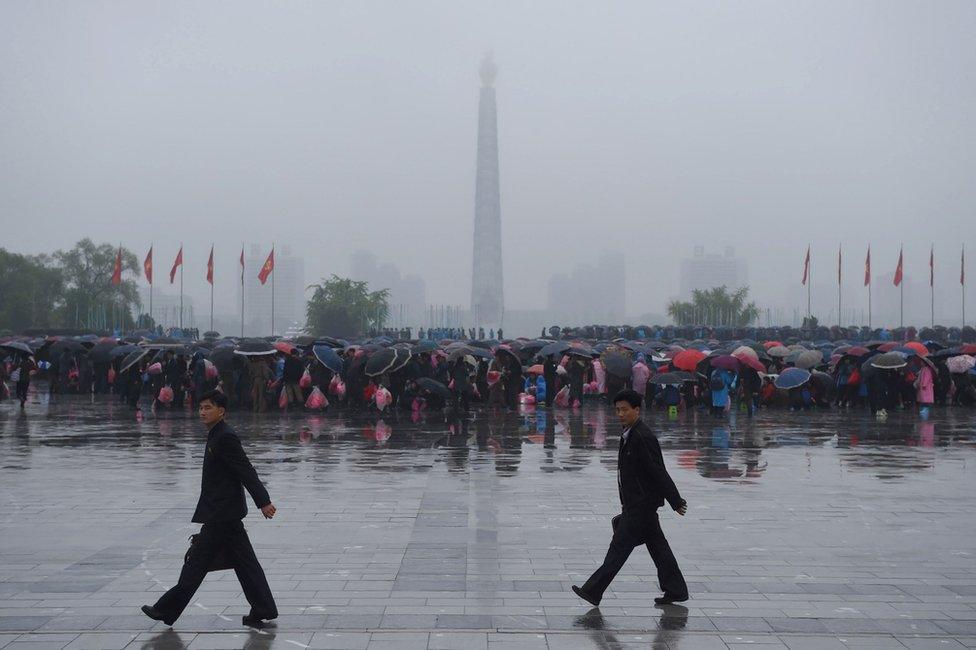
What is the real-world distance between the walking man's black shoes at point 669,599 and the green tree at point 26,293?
3084 inches

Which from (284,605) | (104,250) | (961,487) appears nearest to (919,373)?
(961,487)

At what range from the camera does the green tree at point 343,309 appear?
319ft

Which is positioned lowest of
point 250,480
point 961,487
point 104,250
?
point 961,487

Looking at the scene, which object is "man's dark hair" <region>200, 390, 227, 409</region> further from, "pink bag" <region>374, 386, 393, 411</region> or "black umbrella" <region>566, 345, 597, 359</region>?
"black umbrella" <region>566, 345, 597, 359</region>

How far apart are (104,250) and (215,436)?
89.9m

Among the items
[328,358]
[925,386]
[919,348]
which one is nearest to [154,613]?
[328,358]

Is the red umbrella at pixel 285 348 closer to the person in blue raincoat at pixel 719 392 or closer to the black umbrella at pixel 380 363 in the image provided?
the black umbrella at pixel 380 363

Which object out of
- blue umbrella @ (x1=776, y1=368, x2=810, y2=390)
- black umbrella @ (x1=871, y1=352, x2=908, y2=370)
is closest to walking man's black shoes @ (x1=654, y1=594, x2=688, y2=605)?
blue umbrella @ (x1=776, y1=368, x2=810, y2=390)

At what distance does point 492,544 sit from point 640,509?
94.9 inches

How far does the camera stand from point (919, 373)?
27.3 meters

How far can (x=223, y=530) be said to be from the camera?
24.0 feet

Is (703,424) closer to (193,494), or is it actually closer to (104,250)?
(193,494)

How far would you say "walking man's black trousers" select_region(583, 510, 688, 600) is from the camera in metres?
Result: 7.68

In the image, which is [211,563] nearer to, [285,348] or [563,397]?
[285,348]
